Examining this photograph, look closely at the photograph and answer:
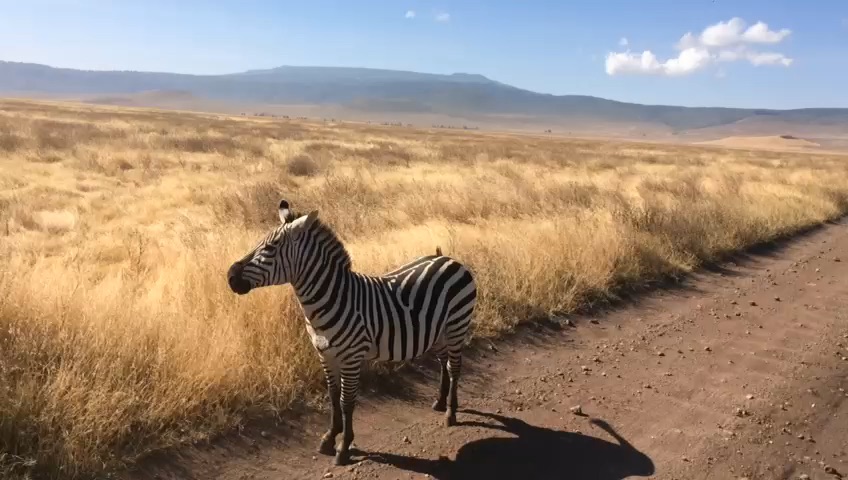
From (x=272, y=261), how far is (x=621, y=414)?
3.32 m

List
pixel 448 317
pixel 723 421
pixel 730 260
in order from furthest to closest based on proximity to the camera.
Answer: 1. pixel 730 260
2. pixel 723 421
3. pixel 448 317

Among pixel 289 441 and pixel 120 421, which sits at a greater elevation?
pixel 120 421

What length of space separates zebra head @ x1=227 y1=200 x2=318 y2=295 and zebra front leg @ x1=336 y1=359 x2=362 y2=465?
769mm

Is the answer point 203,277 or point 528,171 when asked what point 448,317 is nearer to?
point 203,277

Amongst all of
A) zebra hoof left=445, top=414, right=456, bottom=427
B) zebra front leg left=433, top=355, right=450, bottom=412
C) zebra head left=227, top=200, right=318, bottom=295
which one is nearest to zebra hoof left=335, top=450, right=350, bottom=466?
zebra hoof left=445, top=414, right=456, bottom=427

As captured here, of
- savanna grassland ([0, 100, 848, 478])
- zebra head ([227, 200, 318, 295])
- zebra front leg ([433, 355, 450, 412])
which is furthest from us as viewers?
zebra front leg ([433, 355, 450, 412])

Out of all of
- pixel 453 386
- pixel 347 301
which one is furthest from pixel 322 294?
pixel 453 386

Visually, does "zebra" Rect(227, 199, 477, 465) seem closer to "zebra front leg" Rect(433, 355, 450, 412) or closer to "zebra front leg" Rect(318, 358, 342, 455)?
"zebra front leg" Rect(318, 358, 342, 455)

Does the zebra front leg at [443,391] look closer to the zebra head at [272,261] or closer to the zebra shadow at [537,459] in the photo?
the zebra shadow at [537,459]

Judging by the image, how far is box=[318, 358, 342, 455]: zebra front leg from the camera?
4484mm

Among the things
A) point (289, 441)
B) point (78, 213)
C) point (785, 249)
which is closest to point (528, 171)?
point (785, 249)

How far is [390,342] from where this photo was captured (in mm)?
4570

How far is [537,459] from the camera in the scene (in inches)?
183

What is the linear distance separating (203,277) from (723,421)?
16.9 feet
